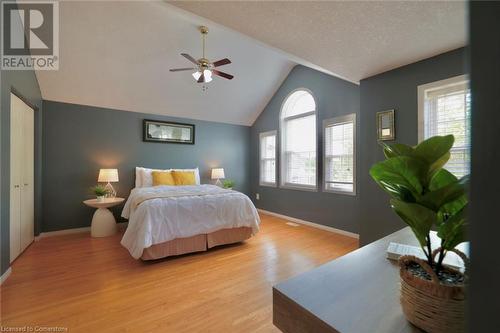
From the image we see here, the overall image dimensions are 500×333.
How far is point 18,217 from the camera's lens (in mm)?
2631

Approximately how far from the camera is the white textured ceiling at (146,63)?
2.75 metres

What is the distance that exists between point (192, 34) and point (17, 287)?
365cm

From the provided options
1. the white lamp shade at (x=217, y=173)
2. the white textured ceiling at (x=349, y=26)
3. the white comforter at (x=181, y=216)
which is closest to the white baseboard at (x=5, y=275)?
the white comforter at (x=181, y=216)

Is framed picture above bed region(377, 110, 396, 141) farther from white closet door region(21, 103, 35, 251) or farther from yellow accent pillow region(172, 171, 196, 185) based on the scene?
white closet door region(21, 103, 35, 251)

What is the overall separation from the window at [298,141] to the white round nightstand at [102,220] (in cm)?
336

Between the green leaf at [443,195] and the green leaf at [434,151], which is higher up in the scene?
the green leaf at [434,151]

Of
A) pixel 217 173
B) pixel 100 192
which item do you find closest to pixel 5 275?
pixel 100 192

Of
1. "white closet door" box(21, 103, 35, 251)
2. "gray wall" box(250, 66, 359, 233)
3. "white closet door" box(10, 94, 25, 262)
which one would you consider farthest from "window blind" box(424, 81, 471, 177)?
"white closet door" box(21, 103, 35, 251)

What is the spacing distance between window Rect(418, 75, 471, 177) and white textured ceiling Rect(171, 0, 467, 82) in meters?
0.37

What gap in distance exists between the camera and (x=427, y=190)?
0.52 m

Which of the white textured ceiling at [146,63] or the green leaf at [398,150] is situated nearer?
the green leaf at [398,150]

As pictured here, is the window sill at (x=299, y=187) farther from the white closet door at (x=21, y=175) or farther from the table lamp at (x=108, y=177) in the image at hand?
the white closet door at (x=21, y=175)

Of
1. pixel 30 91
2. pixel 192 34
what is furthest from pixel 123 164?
pixel 192 34

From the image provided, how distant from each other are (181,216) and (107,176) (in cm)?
196
